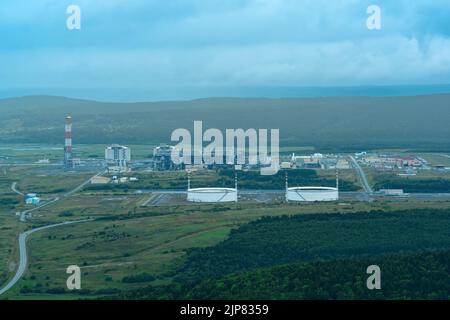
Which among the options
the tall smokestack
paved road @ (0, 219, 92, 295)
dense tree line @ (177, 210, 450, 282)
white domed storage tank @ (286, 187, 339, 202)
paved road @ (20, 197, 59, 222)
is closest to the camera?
paved road @ (0, 219, 92, 295)

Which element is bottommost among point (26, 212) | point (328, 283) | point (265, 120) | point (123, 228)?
point (123, 228)

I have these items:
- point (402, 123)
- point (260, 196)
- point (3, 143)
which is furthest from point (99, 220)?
point (402, 123)

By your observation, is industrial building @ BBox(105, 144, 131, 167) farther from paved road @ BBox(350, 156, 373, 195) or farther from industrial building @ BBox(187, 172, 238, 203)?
industrial building @ BBox(187, 172, 238, 203)

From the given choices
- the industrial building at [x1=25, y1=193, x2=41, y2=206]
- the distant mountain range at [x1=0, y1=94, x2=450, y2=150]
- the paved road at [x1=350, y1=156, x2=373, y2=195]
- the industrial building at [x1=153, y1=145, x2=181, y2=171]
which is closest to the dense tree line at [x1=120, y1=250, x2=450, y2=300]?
the industrial building at [x1=25, y1=193, x2=41, y2=206]

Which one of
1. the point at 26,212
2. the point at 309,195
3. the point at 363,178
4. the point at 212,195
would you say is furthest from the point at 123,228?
the point at 363,178

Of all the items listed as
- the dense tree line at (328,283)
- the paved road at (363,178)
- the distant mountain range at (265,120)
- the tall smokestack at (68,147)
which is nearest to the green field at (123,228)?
the paved road at (363,178)

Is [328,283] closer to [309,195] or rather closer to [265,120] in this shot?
[309,195]
